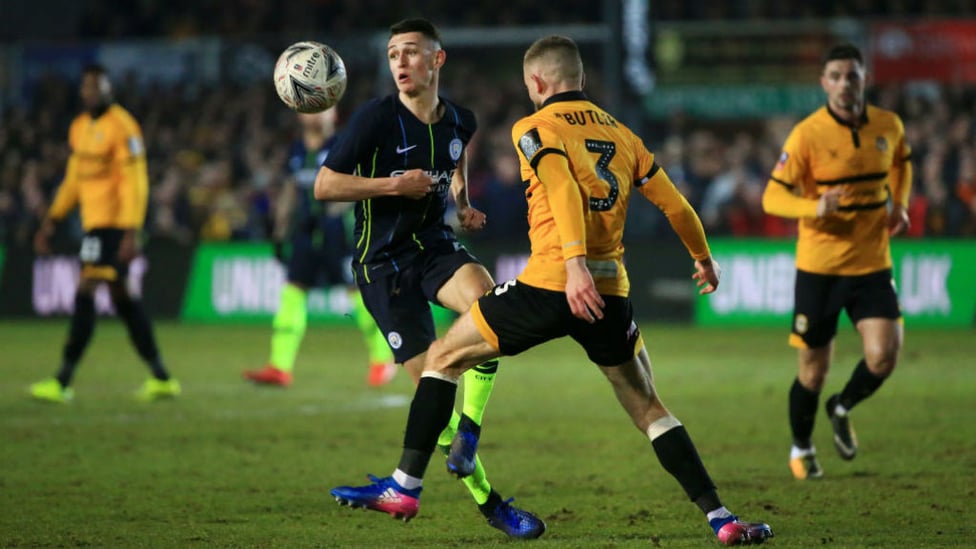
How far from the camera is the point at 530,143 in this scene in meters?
6.17

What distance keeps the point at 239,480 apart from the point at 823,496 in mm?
3238

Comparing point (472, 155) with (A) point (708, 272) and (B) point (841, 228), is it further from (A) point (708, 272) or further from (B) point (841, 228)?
(A) point (708, 272)

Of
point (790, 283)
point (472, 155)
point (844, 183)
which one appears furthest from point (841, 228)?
point (472, 155)

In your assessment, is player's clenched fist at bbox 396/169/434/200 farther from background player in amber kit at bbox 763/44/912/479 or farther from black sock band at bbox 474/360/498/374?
background player in amber kit at bbox 763/44/912/479

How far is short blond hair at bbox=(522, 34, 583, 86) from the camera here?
6.38 m

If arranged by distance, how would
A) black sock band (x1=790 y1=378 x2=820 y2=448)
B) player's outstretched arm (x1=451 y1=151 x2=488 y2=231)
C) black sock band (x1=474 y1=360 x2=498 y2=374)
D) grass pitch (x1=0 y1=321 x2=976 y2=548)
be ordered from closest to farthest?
grass pitch (x1=0 y1=321 x2=976 y2=548) → black sock band (x1=474 y1=360 x2=498 y2=374) → player's outstretched arm (x1=451 y1=151 x2=488 y2=231) → black sock band (x1=790 y1=378 x2=820 y2=448)

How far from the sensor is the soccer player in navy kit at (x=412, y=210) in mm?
6969

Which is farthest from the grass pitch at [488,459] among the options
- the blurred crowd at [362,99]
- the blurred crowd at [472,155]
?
the blurred crowd at [362,99]

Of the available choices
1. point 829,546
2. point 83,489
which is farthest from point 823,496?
point 83,489

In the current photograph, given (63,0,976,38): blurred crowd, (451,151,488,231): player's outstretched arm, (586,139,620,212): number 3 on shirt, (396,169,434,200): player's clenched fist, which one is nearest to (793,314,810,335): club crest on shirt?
(451,151,488,231): player's outstretched arm

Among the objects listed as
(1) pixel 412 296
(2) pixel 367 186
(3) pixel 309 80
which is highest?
(3) pixel 309 80

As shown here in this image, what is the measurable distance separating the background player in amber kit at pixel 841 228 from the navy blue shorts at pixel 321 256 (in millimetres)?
5861

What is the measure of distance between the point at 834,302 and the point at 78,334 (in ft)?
21.0

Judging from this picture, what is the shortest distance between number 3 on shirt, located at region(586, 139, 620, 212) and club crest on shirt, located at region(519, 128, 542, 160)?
0.24 meters
